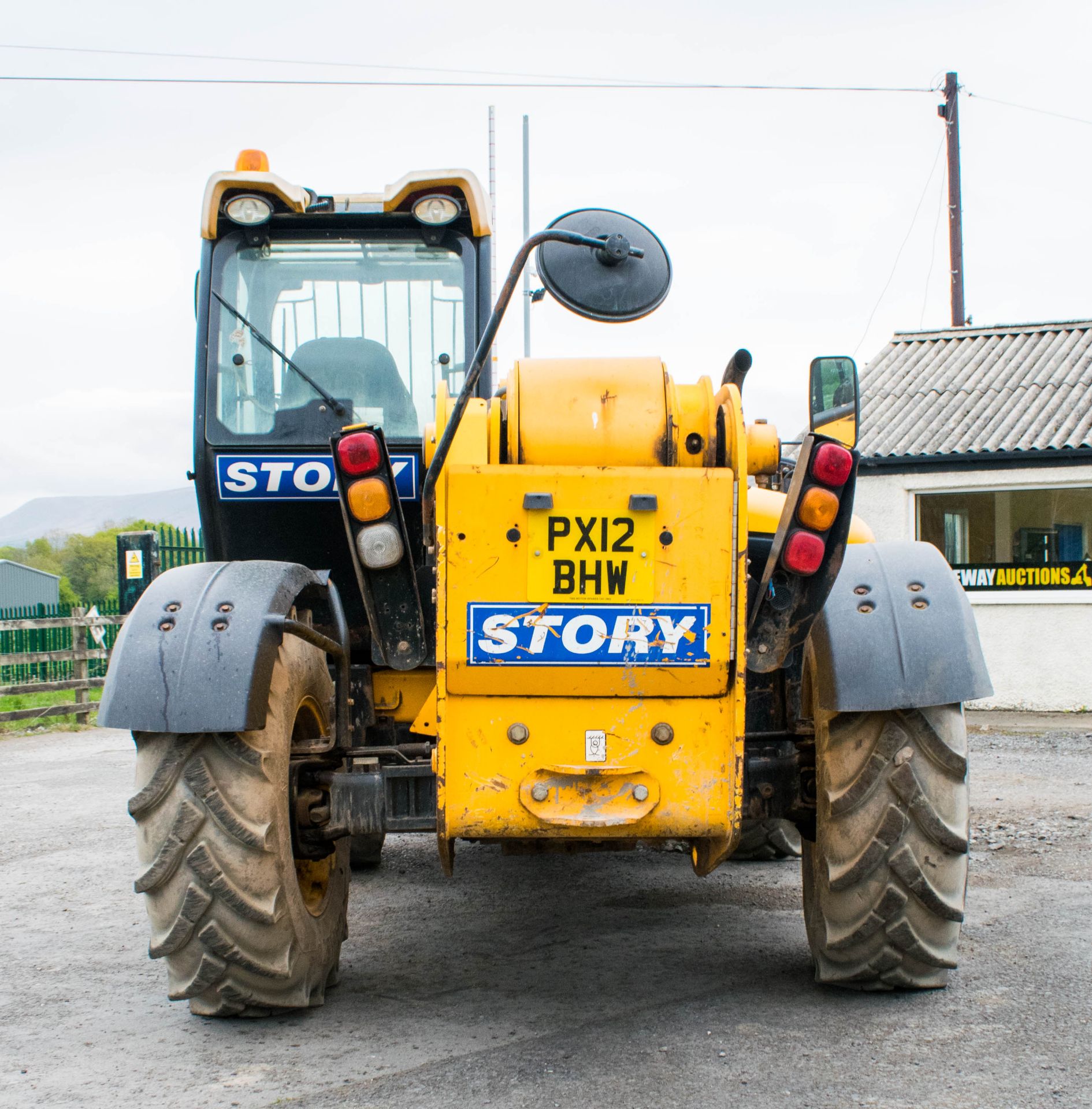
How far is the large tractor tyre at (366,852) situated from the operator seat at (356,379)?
216 cm

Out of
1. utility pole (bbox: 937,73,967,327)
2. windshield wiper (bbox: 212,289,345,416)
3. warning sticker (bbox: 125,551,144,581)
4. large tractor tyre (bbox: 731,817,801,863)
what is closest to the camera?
windshield wiper (bbox: 212,289,345,416)

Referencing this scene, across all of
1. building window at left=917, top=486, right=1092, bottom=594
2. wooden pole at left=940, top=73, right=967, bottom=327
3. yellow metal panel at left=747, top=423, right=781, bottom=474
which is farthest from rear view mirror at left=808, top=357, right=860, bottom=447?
wooden pole at left=940, top=73, right=967, bottom=327

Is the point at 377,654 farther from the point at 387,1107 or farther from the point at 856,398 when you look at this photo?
the point at 856,398

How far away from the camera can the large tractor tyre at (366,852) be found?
612cm

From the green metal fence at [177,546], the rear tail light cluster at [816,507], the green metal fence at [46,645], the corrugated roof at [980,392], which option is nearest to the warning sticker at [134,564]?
the green metal fence at [46,645]

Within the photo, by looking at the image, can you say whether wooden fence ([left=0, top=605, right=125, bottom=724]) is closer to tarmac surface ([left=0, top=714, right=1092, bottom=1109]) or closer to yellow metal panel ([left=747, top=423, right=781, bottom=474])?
tarmac surface ([left=0, top=714, right=1092, bottom=1109])

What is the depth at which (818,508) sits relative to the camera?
136 inches

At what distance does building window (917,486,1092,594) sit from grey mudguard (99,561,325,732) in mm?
11994

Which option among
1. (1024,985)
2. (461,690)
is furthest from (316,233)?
(1024,985)

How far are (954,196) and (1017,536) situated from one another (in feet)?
32.0

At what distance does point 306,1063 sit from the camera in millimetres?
3477

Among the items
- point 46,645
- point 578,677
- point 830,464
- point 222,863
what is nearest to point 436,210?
point 830,464

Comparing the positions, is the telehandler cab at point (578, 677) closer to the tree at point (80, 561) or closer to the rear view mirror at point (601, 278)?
the rear view mirror at point (601, 278)

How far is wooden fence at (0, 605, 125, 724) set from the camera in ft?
47.0
